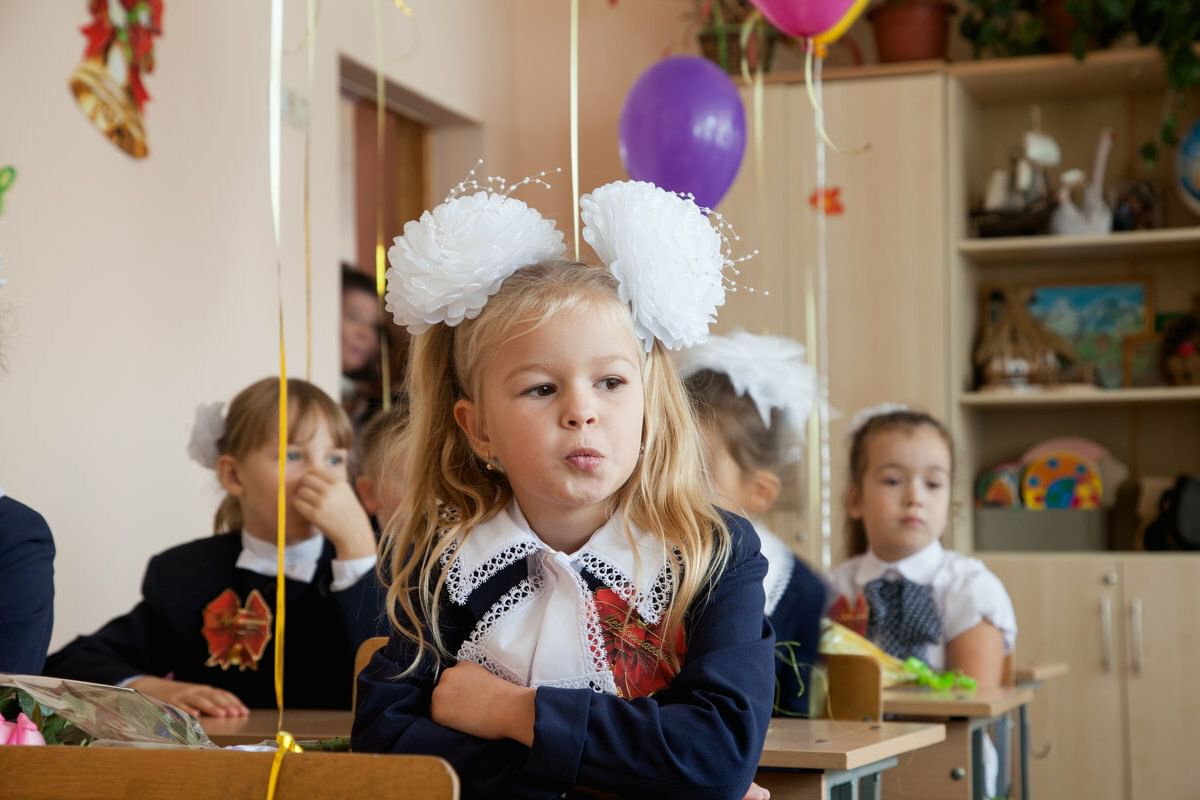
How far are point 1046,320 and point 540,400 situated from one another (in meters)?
3.67

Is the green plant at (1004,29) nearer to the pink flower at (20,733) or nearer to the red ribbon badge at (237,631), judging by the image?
the red ribbon badge at (237,631)

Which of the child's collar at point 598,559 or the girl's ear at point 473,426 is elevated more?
the girl's ear at point 473,426

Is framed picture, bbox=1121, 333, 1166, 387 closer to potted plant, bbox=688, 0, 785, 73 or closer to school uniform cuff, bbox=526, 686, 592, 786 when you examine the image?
potted plant, bbox=688, 0, 785, 73

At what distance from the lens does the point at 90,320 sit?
317 cm

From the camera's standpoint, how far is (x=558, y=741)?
1274 mm

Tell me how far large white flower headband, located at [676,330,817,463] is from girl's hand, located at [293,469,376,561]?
23.1 inches

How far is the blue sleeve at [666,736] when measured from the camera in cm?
127

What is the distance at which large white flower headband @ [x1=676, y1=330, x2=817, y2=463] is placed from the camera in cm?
261

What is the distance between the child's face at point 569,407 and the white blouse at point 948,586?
5.64 ft

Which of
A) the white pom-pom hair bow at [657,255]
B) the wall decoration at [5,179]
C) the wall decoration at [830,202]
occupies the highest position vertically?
the wall decoration at [830,202]

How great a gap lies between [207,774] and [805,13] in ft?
8.91

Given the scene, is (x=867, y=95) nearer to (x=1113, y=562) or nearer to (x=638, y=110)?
(x=638, y=110)

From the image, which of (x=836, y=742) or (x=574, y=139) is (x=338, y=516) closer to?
(x=574, y=139)

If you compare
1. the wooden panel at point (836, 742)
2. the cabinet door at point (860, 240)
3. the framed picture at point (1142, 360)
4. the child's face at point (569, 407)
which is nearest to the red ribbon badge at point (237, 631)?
the wooden panel at point (836, 742)
